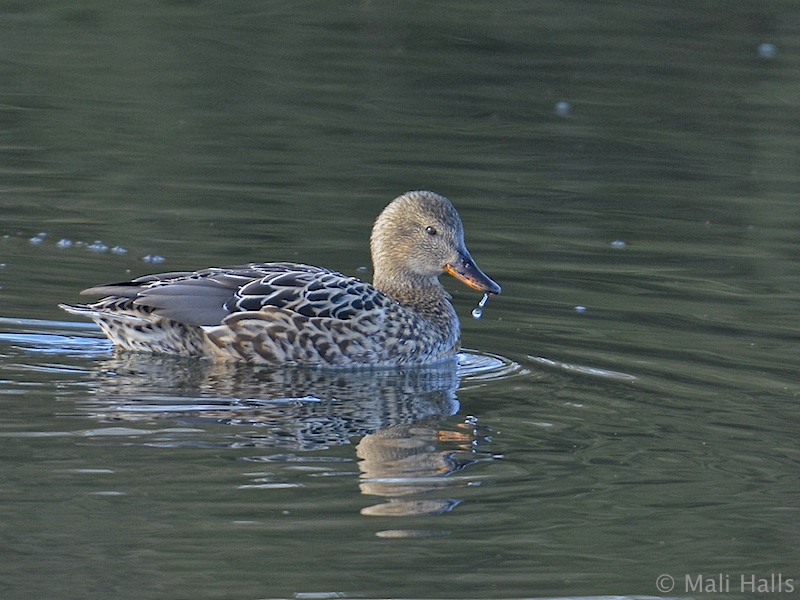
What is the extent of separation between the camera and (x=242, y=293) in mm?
8391

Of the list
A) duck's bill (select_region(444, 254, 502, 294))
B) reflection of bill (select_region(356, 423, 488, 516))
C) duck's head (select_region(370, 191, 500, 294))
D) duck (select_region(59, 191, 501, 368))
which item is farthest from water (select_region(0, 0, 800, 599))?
duck's head (select_region(370, 191, 500, 294))

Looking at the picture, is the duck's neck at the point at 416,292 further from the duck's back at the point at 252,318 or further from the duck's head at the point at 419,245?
the duck's back at the point at 252,318

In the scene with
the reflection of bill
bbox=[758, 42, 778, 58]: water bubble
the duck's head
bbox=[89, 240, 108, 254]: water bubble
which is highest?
bbox=[758, 42, 778, 58]: water bubble

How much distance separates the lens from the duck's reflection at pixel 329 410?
6.40 meters

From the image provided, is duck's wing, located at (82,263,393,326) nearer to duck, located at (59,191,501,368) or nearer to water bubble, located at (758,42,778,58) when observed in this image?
duck, located at (59,191,501,368)

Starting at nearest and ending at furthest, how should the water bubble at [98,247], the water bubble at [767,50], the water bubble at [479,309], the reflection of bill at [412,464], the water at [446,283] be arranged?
1. the water at [446,283]
2. the reflection of bill at [412,464]
3. the water bubble at [479,309]
4. the water bubble at [98,247]
5. the water bubble at [767,50]

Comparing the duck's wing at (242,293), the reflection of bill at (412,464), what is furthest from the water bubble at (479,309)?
the reflection of bill at (412,464)

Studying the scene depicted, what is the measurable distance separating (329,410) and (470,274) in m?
2.00

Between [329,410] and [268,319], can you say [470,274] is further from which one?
[329,410]

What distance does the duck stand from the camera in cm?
830

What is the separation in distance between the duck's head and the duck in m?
0.49

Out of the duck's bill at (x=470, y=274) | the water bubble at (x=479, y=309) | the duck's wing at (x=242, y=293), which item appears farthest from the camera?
the water bubble at (x=479, y=309)

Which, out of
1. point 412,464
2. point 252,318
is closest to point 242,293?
point 252,318

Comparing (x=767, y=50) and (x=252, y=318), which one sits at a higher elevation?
(x=767, y=50)
